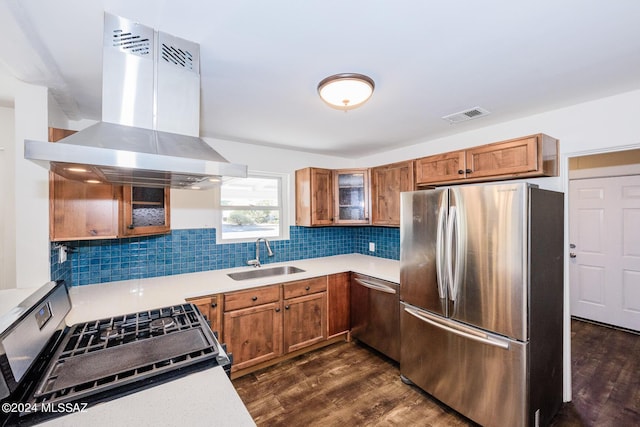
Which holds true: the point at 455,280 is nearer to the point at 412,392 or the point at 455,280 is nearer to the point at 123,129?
the point at 412,392

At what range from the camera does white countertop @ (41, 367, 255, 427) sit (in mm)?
866

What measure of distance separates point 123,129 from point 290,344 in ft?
7.76

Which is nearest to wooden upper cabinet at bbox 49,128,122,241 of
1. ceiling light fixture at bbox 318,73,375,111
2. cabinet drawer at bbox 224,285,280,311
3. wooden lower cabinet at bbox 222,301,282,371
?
cabinet drawer at bbox 224,285,280,311

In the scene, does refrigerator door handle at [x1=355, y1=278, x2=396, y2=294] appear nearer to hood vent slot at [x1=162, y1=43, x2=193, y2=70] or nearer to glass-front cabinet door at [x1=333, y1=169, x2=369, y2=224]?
glass-front cabinet door at [x1=333, y1=169, x2=369, y2=224]

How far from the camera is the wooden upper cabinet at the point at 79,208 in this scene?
1.87m

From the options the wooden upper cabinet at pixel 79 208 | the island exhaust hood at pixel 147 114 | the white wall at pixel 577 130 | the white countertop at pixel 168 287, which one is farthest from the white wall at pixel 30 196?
the white wall at pixel 577 130

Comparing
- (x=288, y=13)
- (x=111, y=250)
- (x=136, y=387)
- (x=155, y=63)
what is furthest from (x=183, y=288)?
(x=288, y=13)

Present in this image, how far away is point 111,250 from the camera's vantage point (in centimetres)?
245

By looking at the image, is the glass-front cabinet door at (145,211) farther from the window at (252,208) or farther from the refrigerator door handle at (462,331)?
the refrigerator door handle at (462,331)

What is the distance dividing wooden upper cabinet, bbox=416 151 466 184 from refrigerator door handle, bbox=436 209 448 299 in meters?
0.66

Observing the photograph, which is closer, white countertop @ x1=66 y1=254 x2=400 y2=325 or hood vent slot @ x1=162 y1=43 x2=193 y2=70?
hood vent slot @ x1=162 y1=43 x2=193 y2=70

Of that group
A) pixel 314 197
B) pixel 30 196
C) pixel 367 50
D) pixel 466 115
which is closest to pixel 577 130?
pixel 466 115

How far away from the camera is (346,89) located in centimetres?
171

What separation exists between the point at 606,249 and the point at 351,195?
3.37 metres
